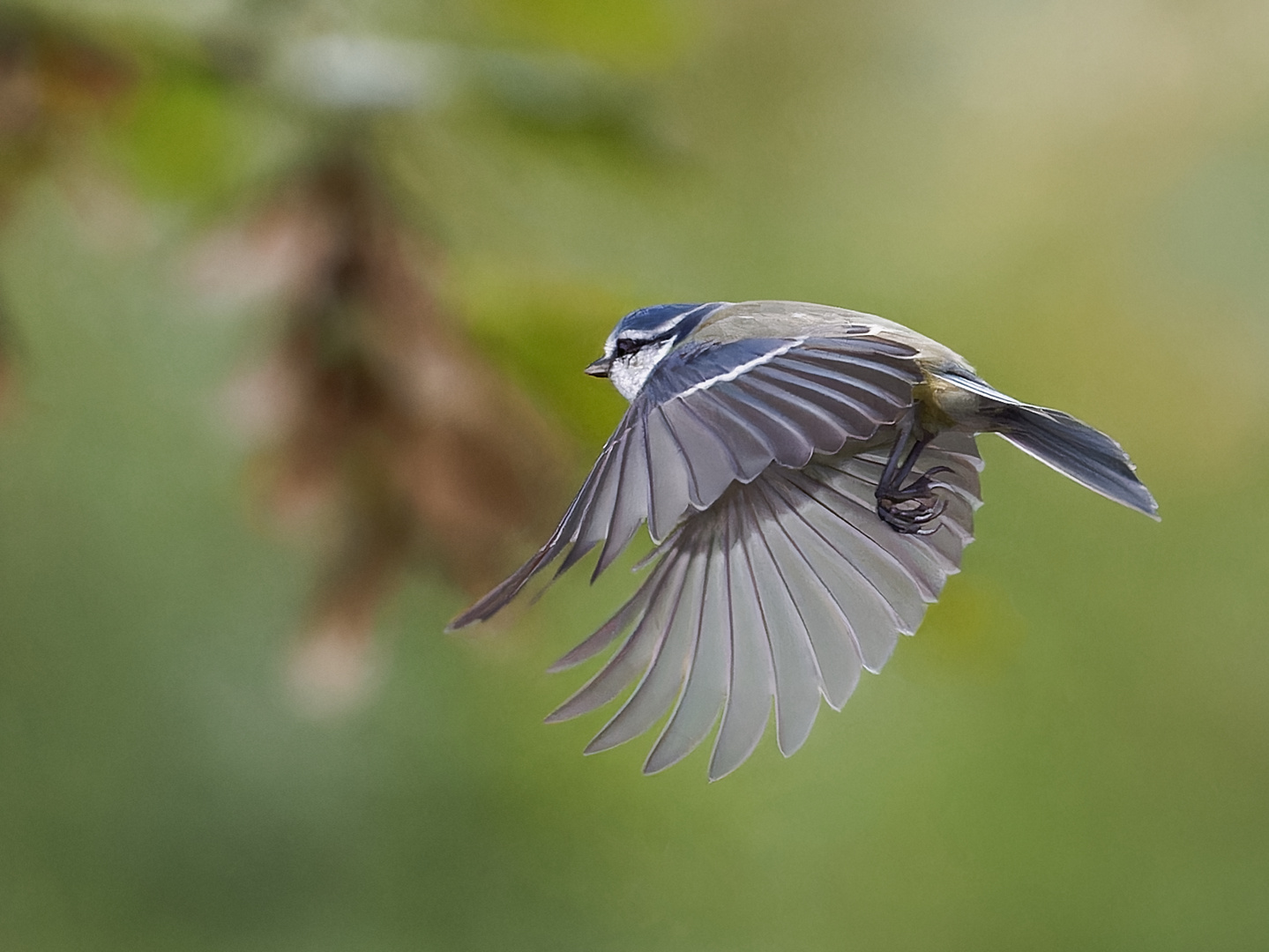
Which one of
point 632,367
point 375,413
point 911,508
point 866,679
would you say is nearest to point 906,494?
point 911,508

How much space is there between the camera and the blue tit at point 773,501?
0.50 metres

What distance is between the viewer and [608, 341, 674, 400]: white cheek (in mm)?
768

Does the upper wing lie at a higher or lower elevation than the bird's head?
lower

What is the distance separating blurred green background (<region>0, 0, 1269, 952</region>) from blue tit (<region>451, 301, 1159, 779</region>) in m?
1.18

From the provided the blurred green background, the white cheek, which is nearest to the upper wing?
the white cheek

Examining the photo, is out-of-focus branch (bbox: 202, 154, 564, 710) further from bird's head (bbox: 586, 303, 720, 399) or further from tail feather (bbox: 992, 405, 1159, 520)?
tail feather (bbox: 992, 405, 1159, 520)

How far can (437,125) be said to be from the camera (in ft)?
3.11

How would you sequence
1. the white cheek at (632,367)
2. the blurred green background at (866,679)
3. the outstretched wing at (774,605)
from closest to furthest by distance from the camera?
the outstretched wing at (774,605)
the white cheek at (632,367)
the blurred green background at (866,679)

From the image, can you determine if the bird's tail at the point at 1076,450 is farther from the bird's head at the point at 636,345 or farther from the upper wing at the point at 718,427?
the bird's head at the point at 636,345

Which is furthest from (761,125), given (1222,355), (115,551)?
(115,551)

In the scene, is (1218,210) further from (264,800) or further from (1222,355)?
(264,800)

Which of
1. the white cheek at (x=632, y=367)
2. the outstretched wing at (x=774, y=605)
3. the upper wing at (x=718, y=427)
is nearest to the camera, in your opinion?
the upper wing at (x=718, y=427)

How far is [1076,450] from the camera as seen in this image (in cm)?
62

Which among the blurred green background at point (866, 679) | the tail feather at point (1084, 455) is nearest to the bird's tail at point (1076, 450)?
the tail feather at point (1084, 455)
